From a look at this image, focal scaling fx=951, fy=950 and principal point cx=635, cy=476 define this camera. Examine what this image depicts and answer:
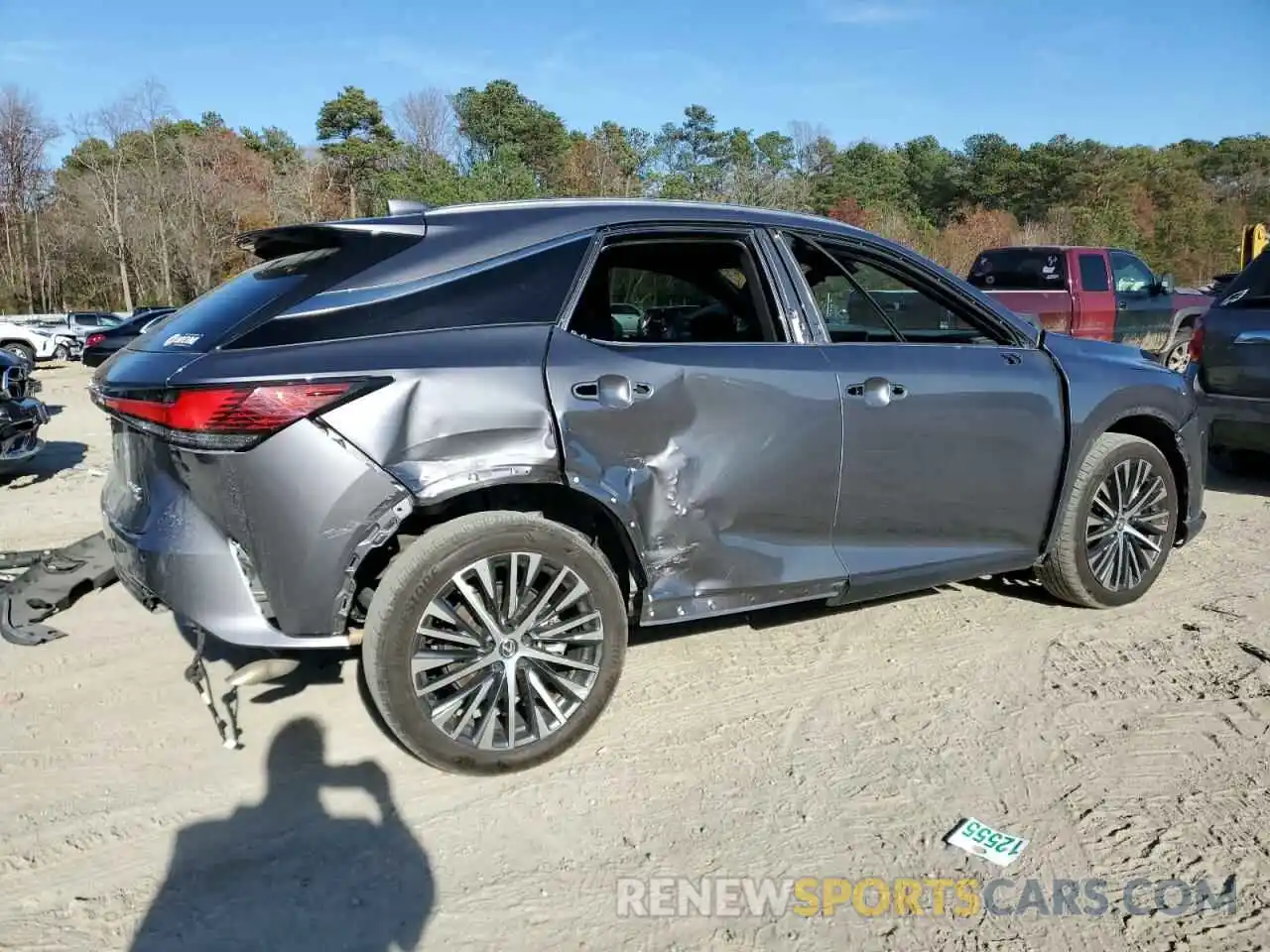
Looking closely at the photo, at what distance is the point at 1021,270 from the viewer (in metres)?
13.6

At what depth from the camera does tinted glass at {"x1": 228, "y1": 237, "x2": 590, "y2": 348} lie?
287cm

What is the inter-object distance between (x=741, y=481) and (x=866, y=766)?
3.44 feet

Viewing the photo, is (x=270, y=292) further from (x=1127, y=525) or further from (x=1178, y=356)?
(x=1178, y=356)

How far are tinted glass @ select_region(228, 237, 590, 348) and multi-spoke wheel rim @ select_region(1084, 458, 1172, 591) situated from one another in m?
2.70

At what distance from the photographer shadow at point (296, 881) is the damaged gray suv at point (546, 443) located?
0.33 meters

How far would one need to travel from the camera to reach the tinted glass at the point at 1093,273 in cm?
1338

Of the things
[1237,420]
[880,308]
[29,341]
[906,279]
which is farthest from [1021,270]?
[29,341]

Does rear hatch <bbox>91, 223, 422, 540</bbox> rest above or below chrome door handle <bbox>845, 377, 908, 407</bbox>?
above

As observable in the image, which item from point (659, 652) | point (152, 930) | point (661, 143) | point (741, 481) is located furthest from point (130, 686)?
point (661, 143)

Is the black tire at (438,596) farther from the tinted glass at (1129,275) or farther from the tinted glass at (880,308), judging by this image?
the tinted glass at (1129,275)

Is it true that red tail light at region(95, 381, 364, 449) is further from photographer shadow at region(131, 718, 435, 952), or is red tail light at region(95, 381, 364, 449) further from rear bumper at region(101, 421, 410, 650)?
photographer shadow at region(131, 718, 435, 952)

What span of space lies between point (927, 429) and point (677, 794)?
173cm

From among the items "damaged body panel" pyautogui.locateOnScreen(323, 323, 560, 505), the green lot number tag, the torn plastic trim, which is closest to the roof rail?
"damaged body panel" pyautogui.locateOnScreen(323, 323, 560, 505)

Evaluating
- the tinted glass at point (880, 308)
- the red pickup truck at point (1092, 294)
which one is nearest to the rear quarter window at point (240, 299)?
the tinted glass at point (880, 308)
